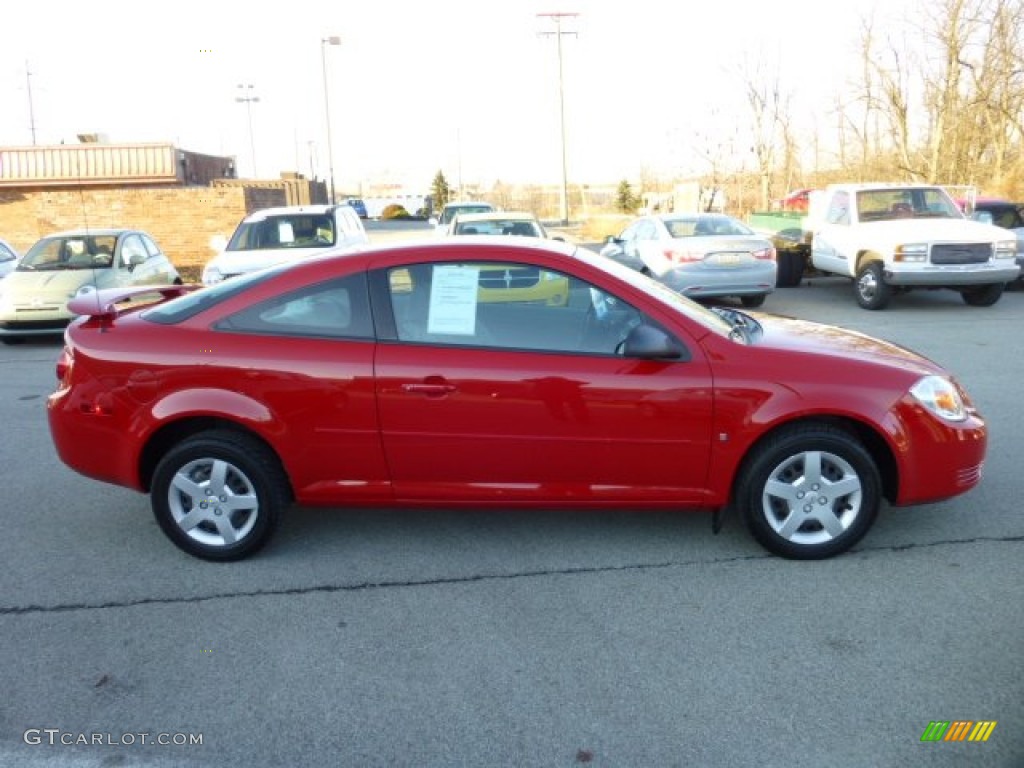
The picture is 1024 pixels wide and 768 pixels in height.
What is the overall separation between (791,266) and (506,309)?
12855 millimetres

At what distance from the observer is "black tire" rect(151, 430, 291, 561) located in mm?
4074

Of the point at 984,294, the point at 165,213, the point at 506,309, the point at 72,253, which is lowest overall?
the point at 984,294

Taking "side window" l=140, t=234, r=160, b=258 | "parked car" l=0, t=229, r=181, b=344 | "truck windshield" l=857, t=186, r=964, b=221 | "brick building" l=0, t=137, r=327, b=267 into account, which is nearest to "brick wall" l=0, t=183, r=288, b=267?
"brick building" l=0, t=137, r=327, b=267

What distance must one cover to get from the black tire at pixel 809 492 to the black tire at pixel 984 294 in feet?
33.7

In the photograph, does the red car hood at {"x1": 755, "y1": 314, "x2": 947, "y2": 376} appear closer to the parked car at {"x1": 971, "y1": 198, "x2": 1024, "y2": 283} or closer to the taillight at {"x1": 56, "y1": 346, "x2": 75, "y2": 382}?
the taillight at {"x1": 56, "y1": 346, "x2": 75, "y2": 382}

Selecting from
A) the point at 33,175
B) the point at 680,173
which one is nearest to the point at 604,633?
the point at 33,175

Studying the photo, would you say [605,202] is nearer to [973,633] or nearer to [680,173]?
[680,173]

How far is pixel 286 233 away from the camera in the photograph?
1195 cm

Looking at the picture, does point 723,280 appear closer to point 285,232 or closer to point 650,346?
point 285,232

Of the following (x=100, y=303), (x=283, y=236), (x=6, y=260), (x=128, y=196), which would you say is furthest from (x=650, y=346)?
(x=128, y=196)

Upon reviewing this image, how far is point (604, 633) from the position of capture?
3.47 metres

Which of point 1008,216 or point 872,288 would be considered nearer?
point 872,288

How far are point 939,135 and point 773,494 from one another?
2648 cm

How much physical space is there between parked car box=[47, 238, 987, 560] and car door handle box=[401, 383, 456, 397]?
0.01 metres
